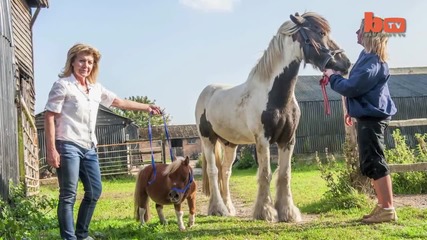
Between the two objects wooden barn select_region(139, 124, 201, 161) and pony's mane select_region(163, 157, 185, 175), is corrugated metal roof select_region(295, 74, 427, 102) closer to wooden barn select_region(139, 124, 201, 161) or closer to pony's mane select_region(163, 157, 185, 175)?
pony's mane select_region(163, 157, 185, 175)

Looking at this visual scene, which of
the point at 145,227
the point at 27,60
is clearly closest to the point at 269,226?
the point at 145,227

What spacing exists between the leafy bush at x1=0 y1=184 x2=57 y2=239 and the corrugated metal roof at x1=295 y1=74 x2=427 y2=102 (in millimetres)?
22337

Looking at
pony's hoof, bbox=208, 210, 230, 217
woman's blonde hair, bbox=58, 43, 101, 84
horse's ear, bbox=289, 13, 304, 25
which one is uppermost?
horse's ear, bbox=289, 13, 304, 25

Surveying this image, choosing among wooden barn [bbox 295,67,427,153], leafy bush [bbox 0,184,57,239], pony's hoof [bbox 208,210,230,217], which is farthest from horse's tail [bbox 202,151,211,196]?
wooden barn [bbox 295,67,427,153]

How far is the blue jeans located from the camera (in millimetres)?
3805

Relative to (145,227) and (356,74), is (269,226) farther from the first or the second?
(356,74)

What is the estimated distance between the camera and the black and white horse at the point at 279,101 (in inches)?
201

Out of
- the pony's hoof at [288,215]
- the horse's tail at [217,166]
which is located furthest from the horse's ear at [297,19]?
the horse's tail at [217,166]

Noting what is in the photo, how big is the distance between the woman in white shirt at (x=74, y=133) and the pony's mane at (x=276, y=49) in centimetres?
225

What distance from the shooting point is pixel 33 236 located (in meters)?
4.75

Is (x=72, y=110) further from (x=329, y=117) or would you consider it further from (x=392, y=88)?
(x=392, y=88)

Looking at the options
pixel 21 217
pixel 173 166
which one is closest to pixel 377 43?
pixel 173 166

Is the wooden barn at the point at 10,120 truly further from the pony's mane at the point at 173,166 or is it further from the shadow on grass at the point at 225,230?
the pony's mane at the point at 173,166

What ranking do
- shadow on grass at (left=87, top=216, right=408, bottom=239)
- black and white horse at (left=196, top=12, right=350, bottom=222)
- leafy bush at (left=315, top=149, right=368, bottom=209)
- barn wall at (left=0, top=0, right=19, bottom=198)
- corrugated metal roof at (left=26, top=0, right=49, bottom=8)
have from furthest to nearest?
corrugated metal roof at (left=26, top=0, right=49, bottom=8) < leafy bush at (left=315, top=149, right=368, bottom=209) < barn wall at (left=0, top=0, right=19, bottom=198) < black and white horse at (left=196, top=12, right=350, bottom=222) < shadow on grass at (left=87, top=216, right=408, bottom=239)
